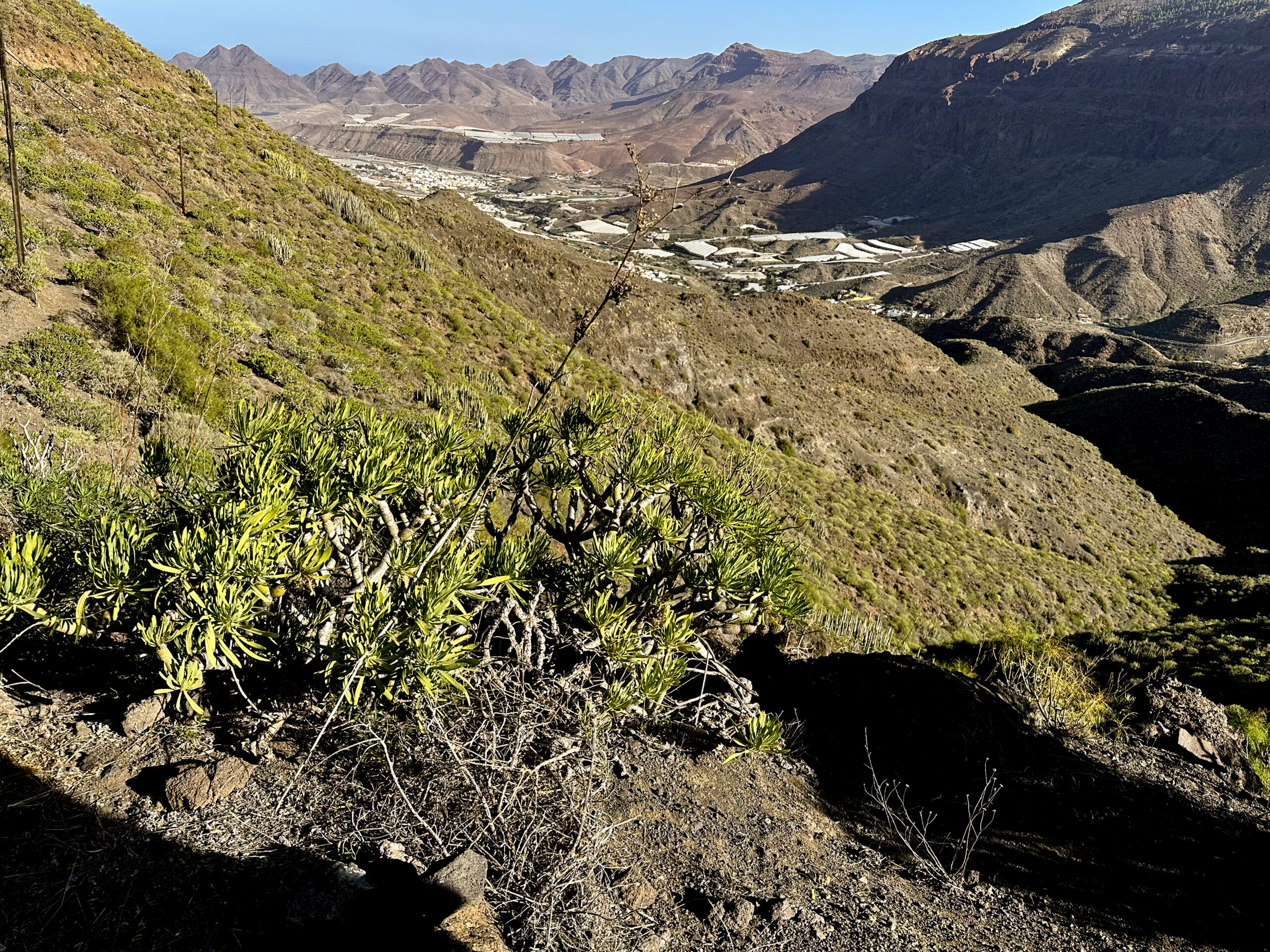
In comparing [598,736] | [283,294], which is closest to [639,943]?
[598,736]

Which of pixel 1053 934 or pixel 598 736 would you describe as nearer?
pixel 1053 934

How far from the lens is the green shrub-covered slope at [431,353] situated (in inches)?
359

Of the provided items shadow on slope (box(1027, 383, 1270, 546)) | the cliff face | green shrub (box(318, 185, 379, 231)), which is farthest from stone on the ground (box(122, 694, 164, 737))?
the cliff face

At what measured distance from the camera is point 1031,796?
462cm

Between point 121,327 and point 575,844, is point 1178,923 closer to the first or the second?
point 575,844

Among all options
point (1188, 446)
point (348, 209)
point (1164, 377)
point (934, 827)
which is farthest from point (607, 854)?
point (1164, 377)

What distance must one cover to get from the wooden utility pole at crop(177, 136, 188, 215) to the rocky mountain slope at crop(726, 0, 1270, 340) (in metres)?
83.3

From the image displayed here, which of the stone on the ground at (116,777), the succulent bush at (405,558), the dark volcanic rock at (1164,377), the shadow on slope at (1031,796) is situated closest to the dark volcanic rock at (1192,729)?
the shadow on slope at (1031,796)

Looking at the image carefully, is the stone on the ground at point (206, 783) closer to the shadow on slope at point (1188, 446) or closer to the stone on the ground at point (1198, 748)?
the stone on the ground at point (1198, 748)

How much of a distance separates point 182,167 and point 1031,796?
21.0 metres

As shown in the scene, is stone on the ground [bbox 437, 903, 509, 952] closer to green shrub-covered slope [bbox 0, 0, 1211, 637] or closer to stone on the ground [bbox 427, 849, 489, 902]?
stone on the ground [bbox 427, 849, 489, 902]

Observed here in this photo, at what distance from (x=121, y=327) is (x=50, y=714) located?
295 inches

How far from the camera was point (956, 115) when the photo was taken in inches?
7328

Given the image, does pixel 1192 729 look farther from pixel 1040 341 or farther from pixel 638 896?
pixel 1040 341
